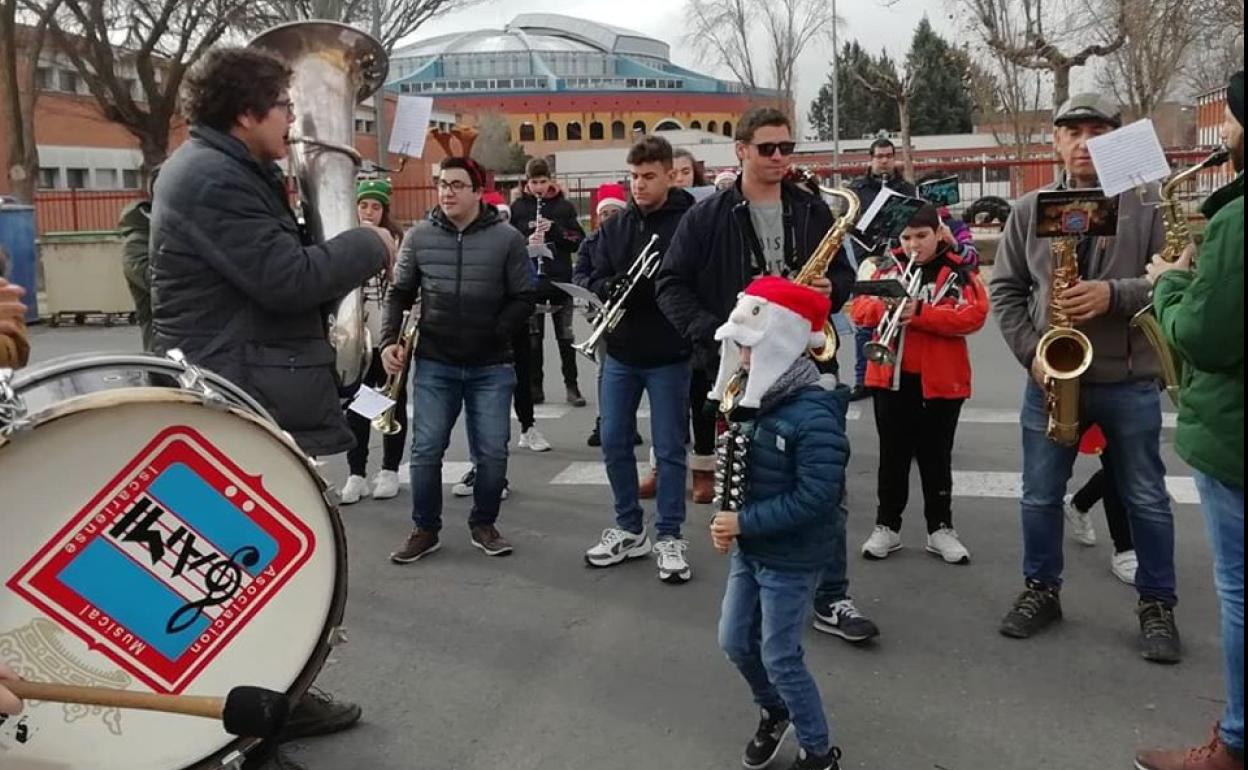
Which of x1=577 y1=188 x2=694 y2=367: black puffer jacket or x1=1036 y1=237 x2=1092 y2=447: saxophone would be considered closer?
x1=1036 y1=237 x2=1092 y2=447: saxophone

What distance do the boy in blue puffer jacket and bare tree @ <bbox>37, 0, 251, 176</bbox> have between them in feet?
77.9

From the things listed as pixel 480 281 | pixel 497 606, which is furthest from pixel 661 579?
pixel 480 281

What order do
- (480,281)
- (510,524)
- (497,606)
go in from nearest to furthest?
(497,606) < (480,281) < (510,524)

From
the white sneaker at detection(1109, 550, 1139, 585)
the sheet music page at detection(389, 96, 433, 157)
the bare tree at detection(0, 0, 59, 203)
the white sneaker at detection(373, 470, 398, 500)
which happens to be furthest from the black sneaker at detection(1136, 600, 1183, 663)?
the bare tree at detection(0, 0, 59, 203)

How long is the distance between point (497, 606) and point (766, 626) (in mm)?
1889

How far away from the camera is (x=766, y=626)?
328 cm

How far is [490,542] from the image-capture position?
18.3ft

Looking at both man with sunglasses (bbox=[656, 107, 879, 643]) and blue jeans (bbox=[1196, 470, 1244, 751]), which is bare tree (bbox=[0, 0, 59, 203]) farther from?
blue jeans (bbox=[1196, 470, 1244, 751])

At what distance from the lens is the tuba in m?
4.14

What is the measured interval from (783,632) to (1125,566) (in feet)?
7.84

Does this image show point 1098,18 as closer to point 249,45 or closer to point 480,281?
point 480,281

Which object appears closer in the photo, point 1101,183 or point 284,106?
point 284,106

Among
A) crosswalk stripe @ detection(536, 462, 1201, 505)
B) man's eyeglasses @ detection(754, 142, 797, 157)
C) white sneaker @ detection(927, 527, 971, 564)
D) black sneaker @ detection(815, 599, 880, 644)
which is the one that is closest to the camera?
black sneaker @ detection(815, 599, 880, 644)

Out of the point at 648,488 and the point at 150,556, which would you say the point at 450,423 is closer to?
the point at 648,488
